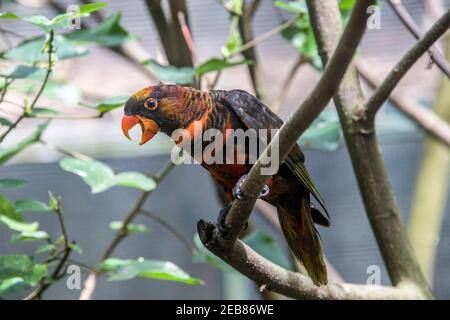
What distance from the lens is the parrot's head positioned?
62.9 inches

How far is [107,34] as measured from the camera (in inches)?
74.9

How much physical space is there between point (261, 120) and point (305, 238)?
0.32 metres

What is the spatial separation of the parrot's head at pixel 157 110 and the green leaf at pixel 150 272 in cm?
32

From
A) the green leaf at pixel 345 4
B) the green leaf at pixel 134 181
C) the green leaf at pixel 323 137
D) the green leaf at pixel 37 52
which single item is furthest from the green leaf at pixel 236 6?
the green leaf at pixel 134 181

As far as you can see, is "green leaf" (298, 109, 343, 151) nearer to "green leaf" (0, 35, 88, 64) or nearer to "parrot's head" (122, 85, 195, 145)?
"parrot's head" (122, 85, 195, 145)

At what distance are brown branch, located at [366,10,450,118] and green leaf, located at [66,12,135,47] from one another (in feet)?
2.24

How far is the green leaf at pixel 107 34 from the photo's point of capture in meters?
1.86

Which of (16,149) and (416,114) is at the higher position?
(16,149)

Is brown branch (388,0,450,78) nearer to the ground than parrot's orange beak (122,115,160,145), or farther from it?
farther from it

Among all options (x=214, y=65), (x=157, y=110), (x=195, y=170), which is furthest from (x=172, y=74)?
(x=195, y=170)

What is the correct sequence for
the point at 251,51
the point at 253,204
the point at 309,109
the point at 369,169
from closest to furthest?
the point at 309,109 → the point at 253,204 → the point at 369,169 → the point at 251,51

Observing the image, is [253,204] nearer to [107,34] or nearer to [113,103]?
[113,103]

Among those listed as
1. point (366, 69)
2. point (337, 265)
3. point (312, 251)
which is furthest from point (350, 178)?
point (312, 251)

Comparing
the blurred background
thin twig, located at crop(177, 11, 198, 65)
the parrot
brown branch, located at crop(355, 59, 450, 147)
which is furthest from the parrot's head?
the blurred background
